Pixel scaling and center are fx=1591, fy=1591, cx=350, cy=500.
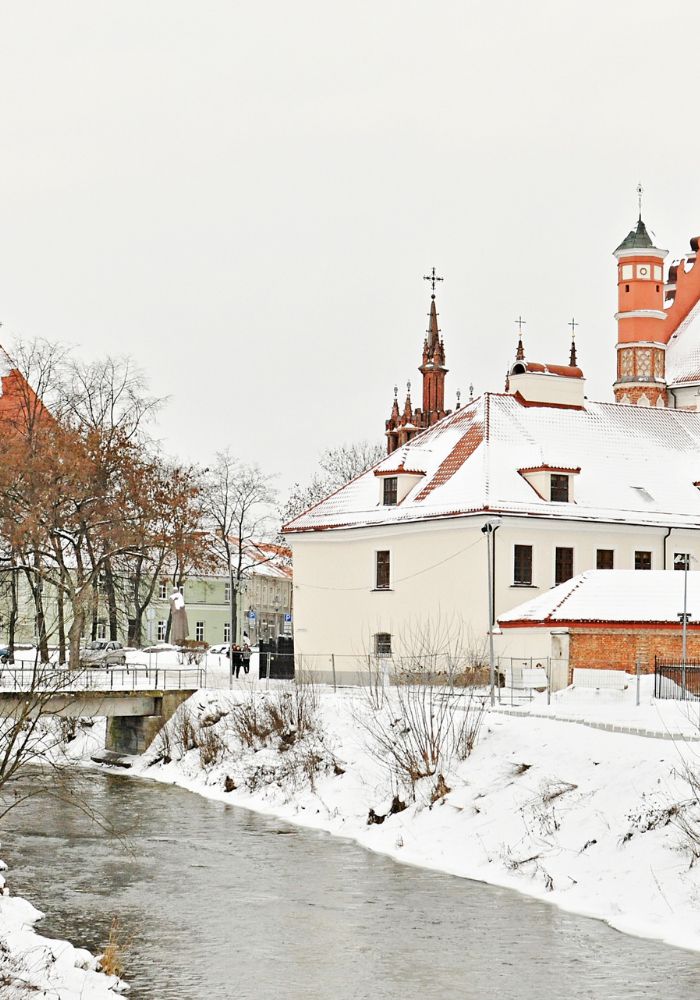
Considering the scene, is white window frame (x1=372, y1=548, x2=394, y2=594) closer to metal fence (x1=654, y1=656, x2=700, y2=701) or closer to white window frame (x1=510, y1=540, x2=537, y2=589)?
white window frame (x1=510, y1=540, x2=537, y2=589)

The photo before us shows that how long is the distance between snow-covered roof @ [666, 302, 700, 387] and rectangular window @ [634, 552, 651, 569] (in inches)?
641

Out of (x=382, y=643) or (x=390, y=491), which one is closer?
(x=382, y=643)

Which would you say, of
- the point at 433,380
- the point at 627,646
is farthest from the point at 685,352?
the point at 627,646

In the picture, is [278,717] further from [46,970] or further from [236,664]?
[46,970]

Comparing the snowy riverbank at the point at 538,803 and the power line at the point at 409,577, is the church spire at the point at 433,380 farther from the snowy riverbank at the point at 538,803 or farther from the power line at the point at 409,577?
the snowy riverbank at the point at 538,803

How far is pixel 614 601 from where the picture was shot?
153ft

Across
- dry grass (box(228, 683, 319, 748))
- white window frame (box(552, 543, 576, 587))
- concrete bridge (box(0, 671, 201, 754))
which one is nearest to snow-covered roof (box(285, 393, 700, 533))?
white window frame (box(552, 543, 576, 587))

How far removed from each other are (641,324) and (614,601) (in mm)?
28582

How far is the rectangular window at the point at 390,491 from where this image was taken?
5859 centimetres

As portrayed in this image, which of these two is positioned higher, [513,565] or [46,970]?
[513,565]

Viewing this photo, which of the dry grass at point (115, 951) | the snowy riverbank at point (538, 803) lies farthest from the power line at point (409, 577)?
the dry grass at point (115, 951)

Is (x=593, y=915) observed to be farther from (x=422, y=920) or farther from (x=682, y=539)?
(x=682, y=539)

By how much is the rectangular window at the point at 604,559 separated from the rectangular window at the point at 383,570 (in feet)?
24.6

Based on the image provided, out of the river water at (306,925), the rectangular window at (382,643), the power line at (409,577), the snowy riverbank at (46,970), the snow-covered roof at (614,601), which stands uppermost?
the power line at (409,577)
